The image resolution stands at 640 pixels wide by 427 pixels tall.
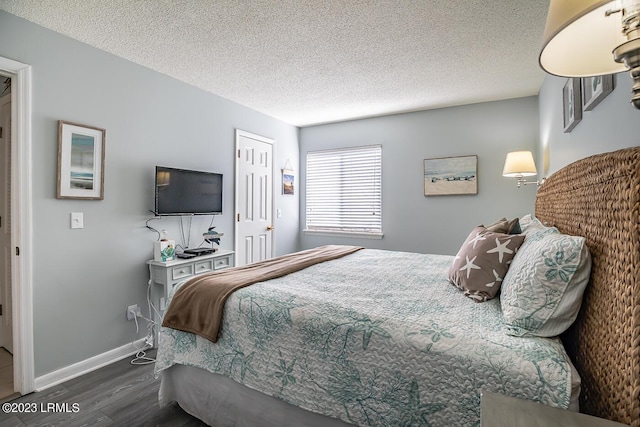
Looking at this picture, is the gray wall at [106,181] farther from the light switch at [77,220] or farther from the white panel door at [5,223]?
the white panel door at [5,223]

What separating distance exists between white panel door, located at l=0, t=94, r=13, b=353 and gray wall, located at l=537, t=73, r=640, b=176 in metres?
4.02

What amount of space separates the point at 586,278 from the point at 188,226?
3.23 meters

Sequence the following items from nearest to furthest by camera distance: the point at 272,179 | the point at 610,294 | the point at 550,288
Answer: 1. the point at 610,294
2. the point at 550,288
3. the point at 272,179

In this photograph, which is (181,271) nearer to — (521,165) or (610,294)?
(610,294)

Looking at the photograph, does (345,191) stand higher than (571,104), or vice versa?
(571,104)

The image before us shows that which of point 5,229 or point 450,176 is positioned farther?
point 450,176

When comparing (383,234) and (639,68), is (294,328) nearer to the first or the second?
(639,68)

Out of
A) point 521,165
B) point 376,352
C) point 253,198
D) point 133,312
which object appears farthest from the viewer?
point 253,198

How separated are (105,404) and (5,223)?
1.86 metres

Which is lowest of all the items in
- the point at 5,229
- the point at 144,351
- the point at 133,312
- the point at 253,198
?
the point at 144,351

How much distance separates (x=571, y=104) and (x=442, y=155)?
207 centimetres

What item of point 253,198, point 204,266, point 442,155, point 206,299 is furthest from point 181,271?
point 442,155

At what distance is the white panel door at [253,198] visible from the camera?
402cm

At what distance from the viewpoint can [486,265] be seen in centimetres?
155
